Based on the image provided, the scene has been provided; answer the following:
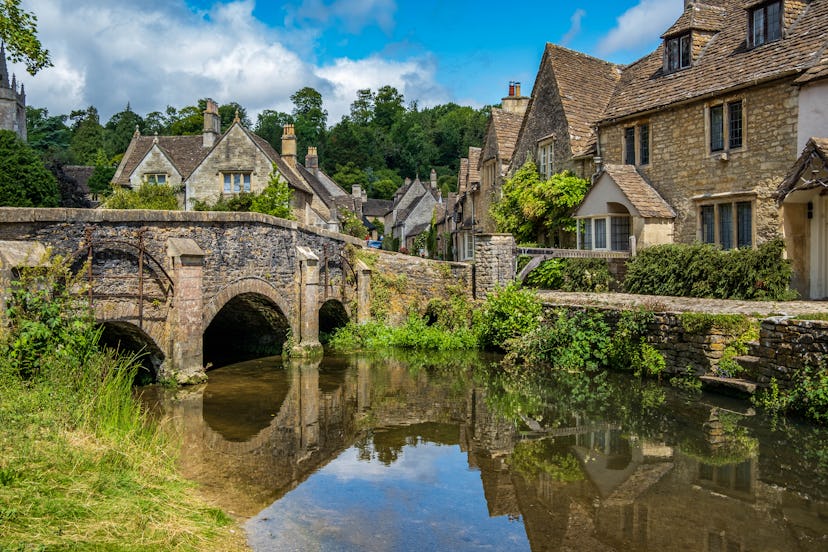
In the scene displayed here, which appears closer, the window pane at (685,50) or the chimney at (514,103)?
the window pane at (685,50)

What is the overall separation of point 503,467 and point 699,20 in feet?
60.6

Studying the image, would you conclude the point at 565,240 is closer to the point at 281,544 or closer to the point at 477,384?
the point at 477,384

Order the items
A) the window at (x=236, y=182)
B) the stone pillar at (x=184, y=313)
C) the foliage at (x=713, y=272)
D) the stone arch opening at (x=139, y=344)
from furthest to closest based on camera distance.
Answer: the window at (x=236, y=182) → the foliage at (x=713, y=272) → the stone pillar at (x=184, y=313) → the stone arch opening at (x=139, y=344)

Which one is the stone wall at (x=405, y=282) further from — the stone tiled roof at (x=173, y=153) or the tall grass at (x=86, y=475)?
the stone tiled roof at (x=173, y=153)

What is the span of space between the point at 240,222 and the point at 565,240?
1383 cm

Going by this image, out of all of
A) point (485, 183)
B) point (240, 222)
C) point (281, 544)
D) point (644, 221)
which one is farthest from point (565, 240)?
point (281, 544)

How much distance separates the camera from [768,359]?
11.7m

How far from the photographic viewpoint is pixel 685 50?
71.2ft

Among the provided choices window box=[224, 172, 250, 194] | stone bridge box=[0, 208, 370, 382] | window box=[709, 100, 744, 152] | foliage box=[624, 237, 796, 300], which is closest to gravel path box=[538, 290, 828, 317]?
foliage box=[624, 237, 796, 300]

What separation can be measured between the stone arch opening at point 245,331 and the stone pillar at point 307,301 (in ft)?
1.68

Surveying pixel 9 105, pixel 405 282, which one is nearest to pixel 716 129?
pixel 405 282

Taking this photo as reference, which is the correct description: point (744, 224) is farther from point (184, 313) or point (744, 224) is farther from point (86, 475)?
point (86, 475)

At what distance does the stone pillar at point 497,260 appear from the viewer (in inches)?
810

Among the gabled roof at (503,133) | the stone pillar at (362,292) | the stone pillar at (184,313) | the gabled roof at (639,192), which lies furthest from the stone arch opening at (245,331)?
the gabled roof at (503,133)
